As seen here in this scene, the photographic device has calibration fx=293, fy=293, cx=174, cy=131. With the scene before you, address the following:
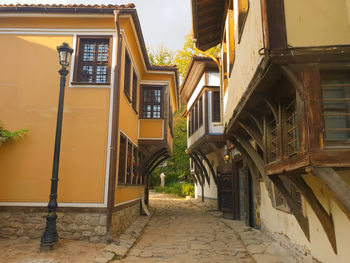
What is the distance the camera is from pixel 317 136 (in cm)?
287

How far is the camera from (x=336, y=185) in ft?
9.15

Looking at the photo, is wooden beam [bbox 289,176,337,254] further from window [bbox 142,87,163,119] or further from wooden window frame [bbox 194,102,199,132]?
wooden window frame [bbox 194,102,199,132]

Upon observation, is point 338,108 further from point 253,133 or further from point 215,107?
point 215,107

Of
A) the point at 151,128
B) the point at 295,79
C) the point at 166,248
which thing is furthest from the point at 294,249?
the point at 151,128

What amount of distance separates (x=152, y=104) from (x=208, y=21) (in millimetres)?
4256

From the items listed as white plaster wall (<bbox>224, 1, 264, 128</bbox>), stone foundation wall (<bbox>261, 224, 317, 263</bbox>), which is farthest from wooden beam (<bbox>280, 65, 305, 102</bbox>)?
stone foundation wall (<bbox>261, 224, 317, 263</bbox>)

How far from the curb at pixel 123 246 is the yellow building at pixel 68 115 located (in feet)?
1.06

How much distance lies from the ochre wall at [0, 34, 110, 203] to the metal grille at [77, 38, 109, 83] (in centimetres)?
47

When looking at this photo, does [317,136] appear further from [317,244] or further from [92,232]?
[92,232]

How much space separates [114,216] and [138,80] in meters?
5.39

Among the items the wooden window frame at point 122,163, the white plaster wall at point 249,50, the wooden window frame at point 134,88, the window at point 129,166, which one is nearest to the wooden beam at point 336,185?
the white plaster wall at point 249,50

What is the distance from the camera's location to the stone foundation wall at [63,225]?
6.39 m

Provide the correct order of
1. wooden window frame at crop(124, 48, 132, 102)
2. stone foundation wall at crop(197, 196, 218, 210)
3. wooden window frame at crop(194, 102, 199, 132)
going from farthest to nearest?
stone foundation wall at crop(197, 196, 218, 210) → wooden window frame at crop(194, 102, 199, 132) → wooden window frame at crop(124, 48, 132, 102)

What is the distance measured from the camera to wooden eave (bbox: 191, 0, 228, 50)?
23.8ft
